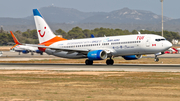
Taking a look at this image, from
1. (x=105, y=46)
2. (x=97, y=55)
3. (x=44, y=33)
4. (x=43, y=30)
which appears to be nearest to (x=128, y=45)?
(x=105, y=46)

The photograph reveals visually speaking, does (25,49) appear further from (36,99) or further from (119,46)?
(36,99)

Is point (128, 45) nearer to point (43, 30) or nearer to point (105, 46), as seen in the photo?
point (105, 46)

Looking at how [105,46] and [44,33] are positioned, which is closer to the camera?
[105,46]

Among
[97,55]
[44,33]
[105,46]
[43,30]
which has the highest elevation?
[43,30]

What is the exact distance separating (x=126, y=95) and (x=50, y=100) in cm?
480

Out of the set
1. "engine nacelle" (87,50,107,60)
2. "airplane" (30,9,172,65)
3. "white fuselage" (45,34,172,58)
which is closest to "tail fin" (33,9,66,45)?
"airplane" (30,9,172,65)

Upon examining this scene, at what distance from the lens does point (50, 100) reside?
17891mm

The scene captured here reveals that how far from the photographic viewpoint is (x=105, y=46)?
52.2m

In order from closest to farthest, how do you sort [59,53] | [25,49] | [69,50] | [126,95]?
[126,95] → [69,50] → [59,53] → [25,49]

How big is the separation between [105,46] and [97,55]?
289cm

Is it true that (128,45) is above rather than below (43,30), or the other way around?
below

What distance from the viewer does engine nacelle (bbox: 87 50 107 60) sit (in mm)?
50041

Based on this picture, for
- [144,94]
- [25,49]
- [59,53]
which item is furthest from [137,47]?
[25,49]

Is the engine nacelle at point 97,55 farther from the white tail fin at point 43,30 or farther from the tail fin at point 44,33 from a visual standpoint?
the white tail fin at point 43,30
